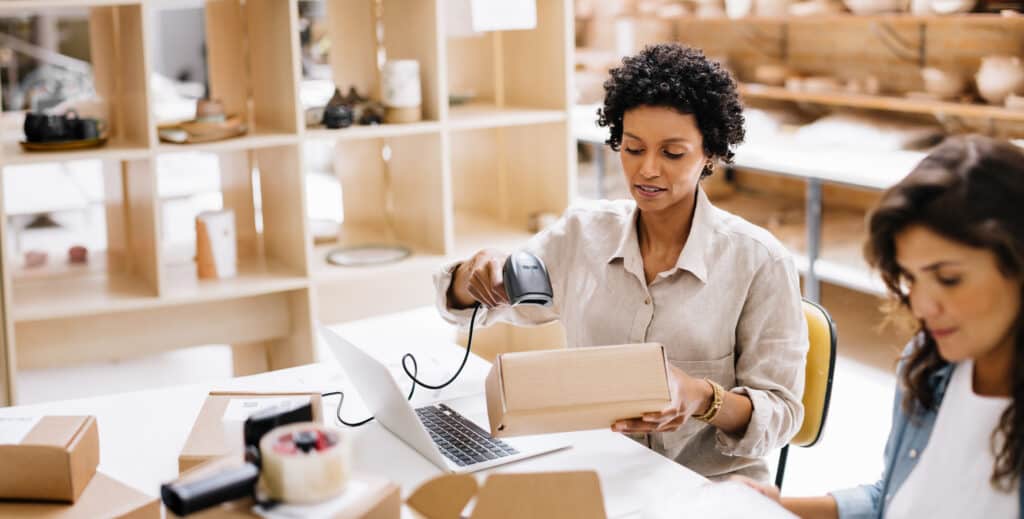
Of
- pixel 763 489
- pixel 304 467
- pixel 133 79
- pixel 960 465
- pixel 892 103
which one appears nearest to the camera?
pixel 304 467

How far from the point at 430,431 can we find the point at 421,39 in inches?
57.5

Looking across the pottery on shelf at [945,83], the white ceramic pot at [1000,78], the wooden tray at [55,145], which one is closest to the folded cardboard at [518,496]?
the wooden tray at [55,145]

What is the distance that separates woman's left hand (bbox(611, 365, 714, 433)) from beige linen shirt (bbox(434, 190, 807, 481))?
10 cm

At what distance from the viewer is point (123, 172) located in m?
2.86

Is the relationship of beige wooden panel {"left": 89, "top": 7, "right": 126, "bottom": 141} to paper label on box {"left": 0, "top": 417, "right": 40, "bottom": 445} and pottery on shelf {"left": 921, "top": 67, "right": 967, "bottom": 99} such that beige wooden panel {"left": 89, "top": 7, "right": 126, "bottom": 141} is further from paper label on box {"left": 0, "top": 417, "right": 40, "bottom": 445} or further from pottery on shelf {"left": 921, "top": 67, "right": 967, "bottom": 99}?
pottery on shelf {"left": 921, "top": 67, "right": 967, "bottom": 99}

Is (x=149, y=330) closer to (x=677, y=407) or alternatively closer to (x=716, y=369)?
(x=716, y=369)

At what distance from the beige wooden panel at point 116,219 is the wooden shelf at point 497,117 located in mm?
874

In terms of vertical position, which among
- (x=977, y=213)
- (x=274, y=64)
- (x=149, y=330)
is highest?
(x=274, y=64)

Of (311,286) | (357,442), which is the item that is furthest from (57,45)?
(357,442)

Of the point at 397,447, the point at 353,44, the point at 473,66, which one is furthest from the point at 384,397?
the point at 473,66

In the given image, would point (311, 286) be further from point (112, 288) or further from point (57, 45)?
point (57, 45)

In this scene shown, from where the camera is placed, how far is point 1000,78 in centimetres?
377

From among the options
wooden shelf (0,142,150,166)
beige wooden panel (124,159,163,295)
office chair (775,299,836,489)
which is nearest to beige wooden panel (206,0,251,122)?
beige wooden panel (124,159,163,295)

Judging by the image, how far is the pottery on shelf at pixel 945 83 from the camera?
13.1 ft
